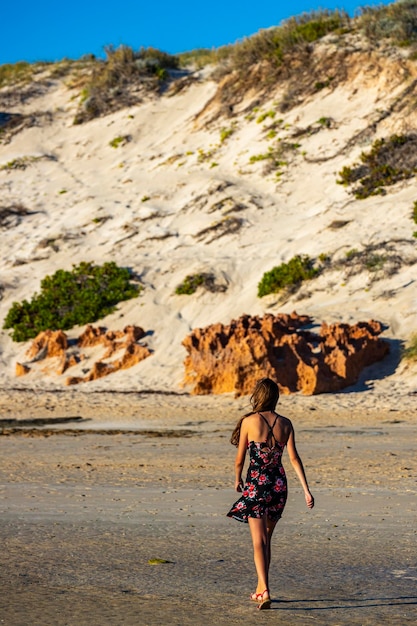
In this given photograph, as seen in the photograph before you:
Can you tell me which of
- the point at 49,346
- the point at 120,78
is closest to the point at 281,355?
the point at 49,346

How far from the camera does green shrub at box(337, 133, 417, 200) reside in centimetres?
2758

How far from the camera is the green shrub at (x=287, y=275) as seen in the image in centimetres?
2381

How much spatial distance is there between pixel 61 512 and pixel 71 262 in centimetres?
2077

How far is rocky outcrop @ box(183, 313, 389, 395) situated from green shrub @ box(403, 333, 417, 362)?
433 mm

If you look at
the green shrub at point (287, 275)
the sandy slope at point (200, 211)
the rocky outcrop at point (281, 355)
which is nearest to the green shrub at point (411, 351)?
the sandy slope at point (200, 211)

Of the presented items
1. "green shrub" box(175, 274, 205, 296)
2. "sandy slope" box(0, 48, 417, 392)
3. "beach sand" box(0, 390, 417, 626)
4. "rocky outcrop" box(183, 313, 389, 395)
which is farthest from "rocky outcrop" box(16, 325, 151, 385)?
"beach sand" box(0, 390, 417, 626)

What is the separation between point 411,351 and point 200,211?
1194 cm

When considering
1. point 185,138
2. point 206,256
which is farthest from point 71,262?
point 185,138

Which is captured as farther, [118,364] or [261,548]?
[118,364]

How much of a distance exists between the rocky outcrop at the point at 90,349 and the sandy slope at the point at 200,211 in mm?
355

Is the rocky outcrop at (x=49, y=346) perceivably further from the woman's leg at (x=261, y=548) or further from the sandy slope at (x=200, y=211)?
the woman's leg at (x=261, y=548)

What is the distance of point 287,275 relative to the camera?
2398 cm

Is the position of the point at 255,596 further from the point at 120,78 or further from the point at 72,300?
the point at 120,78

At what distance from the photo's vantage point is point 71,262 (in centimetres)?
2869
